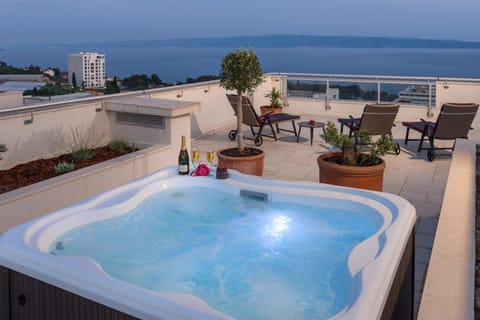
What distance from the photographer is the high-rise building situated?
855cm

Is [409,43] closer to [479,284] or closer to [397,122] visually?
[397,122]

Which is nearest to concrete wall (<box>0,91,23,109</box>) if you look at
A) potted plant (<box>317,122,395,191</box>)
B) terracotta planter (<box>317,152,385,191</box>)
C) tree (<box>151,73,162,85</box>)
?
tree (<box>151,73,162,85</box>)

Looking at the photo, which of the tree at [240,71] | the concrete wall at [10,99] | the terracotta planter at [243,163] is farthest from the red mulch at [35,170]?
the concrete wall at [10,99]

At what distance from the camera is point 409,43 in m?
50.8

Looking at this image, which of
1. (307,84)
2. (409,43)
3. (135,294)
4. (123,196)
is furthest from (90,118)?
(409,43)

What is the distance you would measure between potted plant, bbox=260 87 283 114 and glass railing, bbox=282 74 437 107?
57 centimetres

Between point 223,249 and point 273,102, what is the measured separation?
6764 millimetres

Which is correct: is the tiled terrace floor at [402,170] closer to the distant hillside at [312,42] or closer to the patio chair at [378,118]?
the patio chair at [378,118]

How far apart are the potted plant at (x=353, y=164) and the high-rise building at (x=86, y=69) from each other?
16.0 ft

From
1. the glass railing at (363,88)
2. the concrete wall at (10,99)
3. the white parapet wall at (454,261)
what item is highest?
the glass railing at (363,88)

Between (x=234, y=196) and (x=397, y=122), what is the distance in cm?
666

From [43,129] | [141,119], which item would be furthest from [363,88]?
[43,129]

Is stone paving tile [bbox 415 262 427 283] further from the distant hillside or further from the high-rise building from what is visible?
the distant hillside

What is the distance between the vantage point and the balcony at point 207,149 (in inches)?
101
